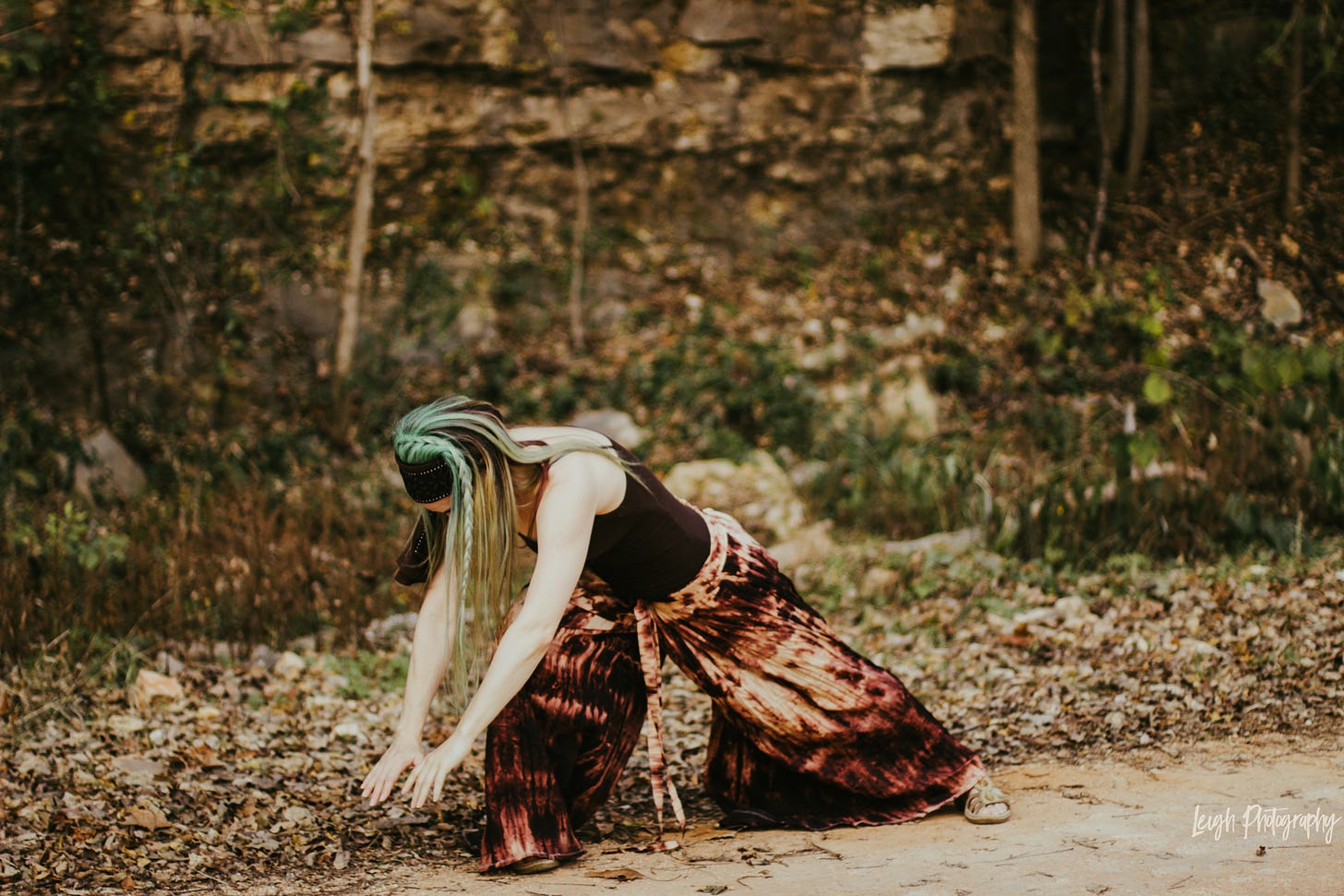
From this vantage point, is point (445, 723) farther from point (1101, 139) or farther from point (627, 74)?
point (1101, 139)

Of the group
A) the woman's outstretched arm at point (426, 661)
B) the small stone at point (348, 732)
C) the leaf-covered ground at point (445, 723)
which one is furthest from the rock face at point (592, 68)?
the woman's outstretched arm at point (426, 661)

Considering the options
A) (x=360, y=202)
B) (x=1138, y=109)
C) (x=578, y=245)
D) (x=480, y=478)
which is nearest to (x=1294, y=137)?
(x=1138, y=109)

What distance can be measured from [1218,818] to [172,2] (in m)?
7.52

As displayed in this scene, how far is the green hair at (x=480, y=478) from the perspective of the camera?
2607 millimetres

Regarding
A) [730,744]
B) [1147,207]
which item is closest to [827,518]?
[730,744]

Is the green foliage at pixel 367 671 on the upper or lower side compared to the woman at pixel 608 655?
lower

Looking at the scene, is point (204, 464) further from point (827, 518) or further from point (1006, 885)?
point (1006, 885)

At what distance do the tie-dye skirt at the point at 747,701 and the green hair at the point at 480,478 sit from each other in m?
0.30

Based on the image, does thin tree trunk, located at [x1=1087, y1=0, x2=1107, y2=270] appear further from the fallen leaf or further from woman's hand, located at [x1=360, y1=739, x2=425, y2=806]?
woman's hand, located at [x1=360, y1=739, x2=425, y2=806]

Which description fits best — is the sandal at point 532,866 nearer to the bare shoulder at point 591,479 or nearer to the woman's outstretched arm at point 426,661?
the woman's outstretched arm at point 426,661

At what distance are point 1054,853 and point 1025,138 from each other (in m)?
7.53

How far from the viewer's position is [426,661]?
9.53 ft

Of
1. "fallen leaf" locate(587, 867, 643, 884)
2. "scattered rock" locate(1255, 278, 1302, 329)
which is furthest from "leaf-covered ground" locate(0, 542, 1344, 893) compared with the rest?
"scattered rock" locate(1255, 278, 1302, 329)

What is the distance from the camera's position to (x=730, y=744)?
3.28 m
